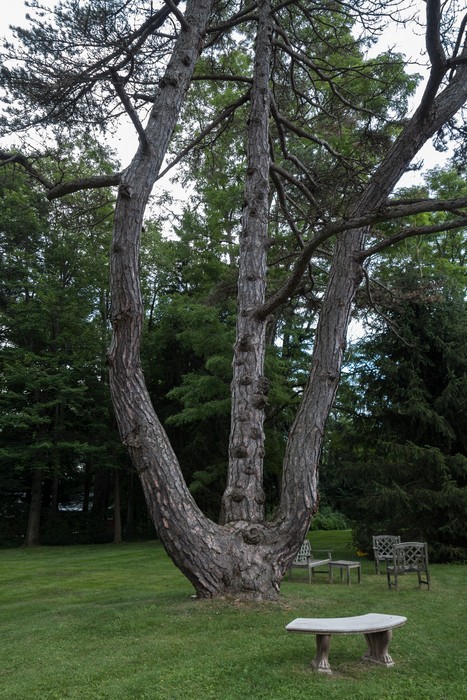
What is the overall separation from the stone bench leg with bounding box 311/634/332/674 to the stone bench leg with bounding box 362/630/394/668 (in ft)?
1.47

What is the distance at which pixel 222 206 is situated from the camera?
2023 cm

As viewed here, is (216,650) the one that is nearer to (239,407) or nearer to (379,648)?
Answer: (379,648)

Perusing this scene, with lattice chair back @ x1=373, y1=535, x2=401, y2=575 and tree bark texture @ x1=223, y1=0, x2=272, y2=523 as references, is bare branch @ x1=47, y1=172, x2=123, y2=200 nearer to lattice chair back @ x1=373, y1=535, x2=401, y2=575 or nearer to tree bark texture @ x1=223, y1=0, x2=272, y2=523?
tree bark texture @ x1=223, y1=0, x2=272, y2=523

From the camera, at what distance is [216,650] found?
16.5 feet

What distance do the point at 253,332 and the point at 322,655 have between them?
453 cm

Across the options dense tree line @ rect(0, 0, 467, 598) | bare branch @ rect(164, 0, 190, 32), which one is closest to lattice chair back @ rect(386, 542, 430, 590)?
dense tree line @ rect(0, 0, 467, 598)

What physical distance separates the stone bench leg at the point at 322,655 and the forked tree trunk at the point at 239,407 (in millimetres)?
2160

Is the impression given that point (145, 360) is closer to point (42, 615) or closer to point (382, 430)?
point (382, 430)

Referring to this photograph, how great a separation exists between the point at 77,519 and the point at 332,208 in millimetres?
20217

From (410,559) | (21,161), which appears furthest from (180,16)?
(410,559)

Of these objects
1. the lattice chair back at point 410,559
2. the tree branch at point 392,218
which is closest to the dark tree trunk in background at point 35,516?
the lattice chair back at point 410,559

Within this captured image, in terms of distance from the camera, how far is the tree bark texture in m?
7.38

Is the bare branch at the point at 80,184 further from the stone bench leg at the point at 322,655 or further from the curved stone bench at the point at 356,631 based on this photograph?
the stone bench leg at the point at 322,655

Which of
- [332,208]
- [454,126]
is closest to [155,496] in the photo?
[332,208]
